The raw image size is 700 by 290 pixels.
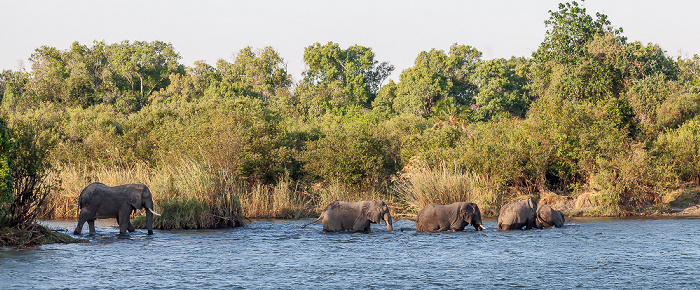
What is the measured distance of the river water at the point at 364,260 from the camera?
523 inches

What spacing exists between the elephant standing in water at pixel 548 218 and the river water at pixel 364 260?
48.1 inches

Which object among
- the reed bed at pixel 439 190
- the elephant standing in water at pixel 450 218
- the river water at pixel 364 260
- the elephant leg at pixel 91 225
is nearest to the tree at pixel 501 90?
the reed bed at pixel 439 190

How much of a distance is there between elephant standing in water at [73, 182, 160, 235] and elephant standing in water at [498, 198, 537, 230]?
10.6 m

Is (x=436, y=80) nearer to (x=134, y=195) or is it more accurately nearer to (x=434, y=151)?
(x=434, y=151)

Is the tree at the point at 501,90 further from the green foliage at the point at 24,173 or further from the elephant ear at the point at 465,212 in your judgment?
the green foliage at the point at 24,173

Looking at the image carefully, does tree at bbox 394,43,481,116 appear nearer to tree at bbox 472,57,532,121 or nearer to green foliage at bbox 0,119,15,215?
tree at bbox 472,57,532,121

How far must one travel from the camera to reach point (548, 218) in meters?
23.2

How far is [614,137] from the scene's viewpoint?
30828 mm

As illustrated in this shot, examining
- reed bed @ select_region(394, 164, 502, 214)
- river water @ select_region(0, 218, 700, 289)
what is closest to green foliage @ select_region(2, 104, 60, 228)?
river water @ select_region(0, 218, 700, 289)

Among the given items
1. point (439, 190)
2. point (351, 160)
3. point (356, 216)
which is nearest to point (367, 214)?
point (356, 216)

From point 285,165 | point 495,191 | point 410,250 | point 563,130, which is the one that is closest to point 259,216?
point 285,165

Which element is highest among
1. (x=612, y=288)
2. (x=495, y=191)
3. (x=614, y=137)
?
(x=614, y=137)

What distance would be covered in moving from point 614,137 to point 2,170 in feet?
79.9

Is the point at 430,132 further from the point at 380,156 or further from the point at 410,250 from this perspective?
the point at 410,250
